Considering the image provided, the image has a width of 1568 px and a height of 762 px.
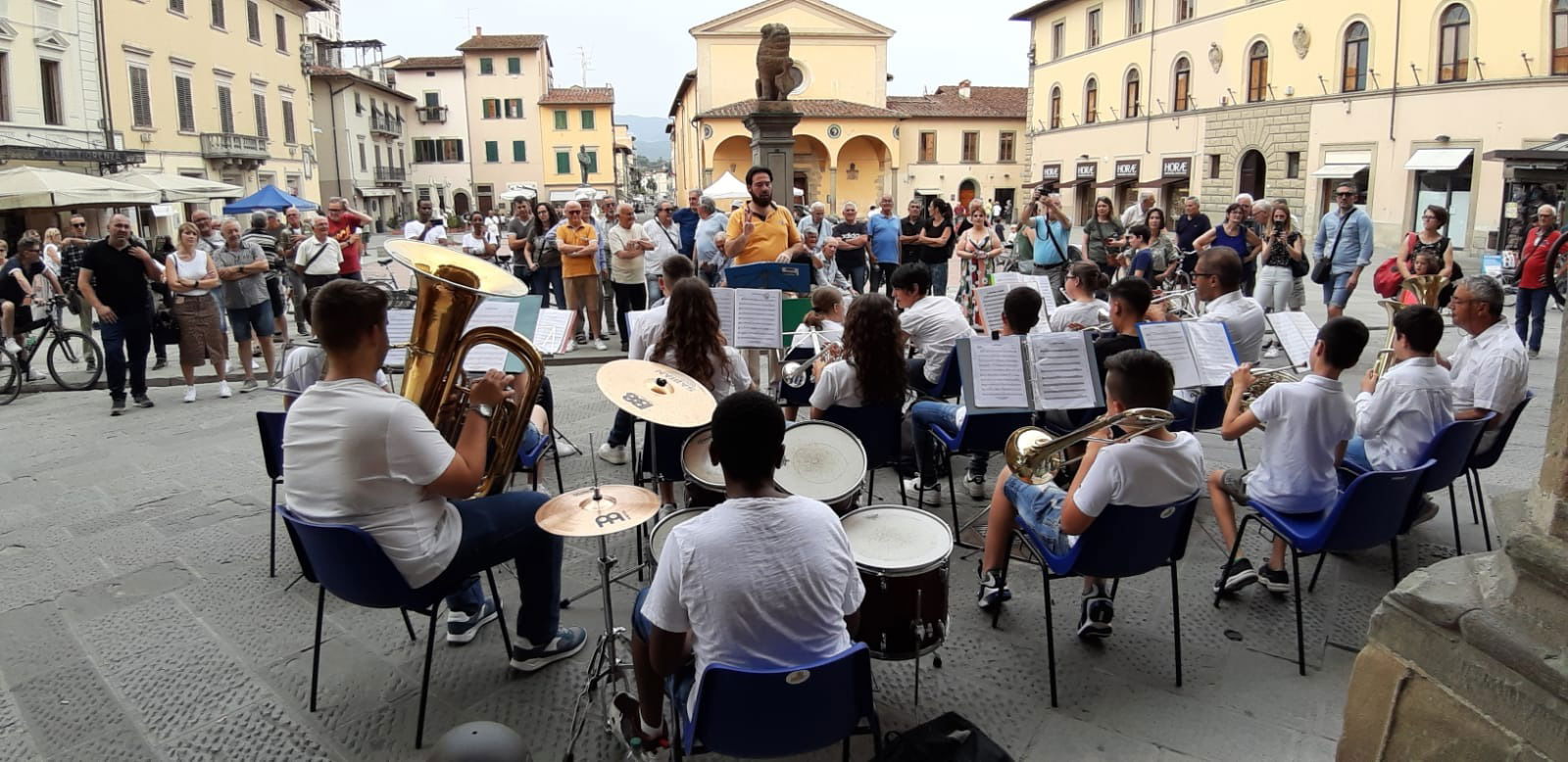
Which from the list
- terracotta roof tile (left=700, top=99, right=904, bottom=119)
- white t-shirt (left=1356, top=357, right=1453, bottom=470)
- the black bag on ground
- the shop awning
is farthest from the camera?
terracotta roof tile (left=700, top=99, right=904, bottom=119)

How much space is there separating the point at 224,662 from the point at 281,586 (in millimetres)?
697

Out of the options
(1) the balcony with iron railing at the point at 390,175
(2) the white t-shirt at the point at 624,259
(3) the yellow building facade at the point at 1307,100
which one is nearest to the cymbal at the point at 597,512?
(2) the white t-shirt at the point at 624,259

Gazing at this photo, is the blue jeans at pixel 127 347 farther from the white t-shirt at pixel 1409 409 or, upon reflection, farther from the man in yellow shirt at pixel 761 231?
the white t-shirt at pixel 1409 409

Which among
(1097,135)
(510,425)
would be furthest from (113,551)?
(1097,135)

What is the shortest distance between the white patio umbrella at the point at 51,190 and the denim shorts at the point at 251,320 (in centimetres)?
980

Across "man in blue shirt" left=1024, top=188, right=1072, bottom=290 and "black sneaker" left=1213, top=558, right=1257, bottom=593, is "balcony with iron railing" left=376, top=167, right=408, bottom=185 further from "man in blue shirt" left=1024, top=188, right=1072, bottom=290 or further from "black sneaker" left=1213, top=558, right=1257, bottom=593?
"black sneaker" left=1213, top=558, right=1257, bottom=593

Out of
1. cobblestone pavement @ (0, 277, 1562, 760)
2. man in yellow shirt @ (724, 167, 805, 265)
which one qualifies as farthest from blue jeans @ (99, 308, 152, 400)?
man in yellow shirt @ (724, 167, 805, 265)

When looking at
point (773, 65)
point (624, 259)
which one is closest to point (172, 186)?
point (624, 259)

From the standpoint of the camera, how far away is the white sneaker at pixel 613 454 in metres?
5.96

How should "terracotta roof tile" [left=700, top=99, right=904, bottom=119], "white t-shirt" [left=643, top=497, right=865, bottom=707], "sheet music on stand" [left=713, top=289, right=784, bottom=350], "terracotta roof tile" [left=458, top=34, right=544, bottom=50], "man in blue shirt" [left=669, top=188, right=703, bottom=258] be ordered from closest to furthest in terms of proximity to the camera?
"white t-shirt" [left=643, top=497, right=865, bottom=707]
"sheet music on stand" [left=713, top=289, right=784, bottom=350]
"man in blue shirt" [left=669, top=188, right=703, bottom=258]
"terracotta roof tile" [left=700, top=99, right=904, bottom=119]
"terracotta roof tile" [left=458, top=34, right=544, bottom=50]

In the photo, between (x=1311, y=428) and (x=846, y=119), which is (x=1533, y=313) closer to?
(x=1311, y=428)

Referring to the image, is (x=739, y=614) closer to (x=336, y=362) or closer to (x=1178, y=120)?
(x=336, y=362)

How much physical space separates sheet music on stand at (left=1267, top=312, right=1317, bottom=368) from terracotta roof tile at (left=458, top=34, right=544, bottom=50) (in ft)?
182

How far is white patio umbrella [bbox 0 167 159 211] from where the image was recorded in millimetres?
15330
